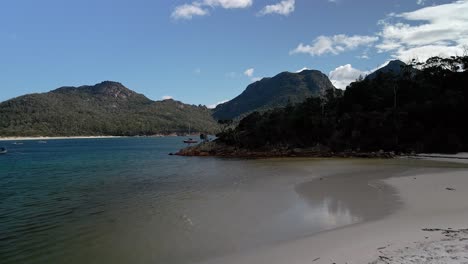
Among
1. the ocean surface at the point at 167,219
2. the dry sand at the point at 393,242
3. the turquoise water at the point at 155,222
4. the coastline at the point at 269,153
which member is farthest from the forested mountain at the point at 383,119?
the dry sand at the point at 393,242

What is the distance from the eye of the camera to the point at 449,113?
52406 mm

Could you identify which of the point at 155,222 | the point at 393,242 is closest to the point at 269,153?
the point at 155,222

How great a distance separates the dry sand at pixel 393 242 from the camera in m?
7.12

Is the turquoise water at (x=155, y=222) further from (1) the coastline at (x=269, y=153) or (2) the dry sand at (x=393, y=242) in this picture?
(1) the coastline at (x=269, y=153)

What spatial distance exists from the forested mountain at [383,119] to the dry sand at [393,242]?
43595 mm

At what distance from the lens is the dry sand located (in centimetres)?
712

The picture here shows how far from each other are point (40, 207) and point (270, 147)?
181 ft

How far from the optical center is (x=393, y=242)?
28.2 feet

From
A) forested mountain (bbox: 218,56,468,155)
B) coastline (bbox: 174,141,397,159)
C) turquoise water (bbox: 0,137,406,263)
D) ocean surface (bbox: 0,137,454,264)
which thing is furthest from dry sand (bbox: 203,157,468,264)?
forested mountain (bbox: 218,56,468,155)

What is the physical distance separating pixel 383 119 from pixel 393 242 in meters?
54.0

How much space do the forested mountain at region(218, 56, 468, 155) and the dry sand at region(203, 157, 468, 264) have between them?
43.6 m

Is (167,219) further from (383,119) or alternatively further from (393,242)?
(383,119)

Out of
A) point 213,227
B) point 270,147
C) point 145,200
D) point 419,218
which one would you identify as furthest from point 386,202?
point 270,147

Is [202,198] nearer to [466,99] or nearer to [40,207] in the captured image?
[40,207]
